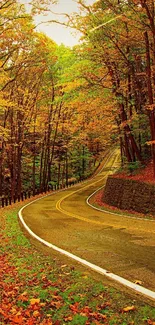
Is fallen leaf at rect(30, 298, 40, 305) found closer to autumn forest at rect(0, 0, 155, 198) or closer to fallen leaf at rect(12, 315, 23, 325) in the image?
fallen leaf at rect(12, 315, 23, 325)

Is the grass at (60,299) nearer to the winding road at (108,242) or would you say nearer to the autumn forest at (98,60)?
the winding road at (108,242)

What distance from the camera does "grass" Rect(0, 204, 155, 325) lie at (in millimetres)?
5062

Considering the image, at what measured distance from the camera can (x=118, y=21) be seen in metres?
19.2

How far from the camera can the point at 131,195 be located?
66.5 ft

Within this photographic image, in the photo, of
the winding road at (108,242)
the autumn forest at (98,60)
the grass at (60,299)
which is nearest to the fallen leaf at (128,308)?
the grass at (60,299)

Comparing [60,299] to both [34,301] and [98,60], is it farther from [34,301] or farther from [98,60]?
[98,60]

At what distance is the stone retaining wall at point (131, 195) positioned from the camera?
59.4 ft

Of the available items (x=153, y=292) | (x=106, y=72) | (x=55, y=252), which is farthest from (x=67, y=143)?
(x=153, y=292)

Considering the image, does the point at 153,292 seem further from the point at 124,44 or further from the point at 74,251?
the point at 124,44

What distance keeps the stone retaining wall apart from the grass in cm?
1083

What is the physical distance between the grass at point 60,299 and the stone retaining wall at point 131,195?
10.8m

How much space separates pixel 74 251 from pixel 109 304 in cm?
381

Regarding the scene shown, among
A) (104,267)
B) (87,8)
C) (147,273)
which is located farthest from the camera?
(87,8)

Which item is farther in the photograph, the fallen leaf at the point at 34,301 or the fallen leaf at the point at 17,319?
the fallen leaf at the point at 34,301
